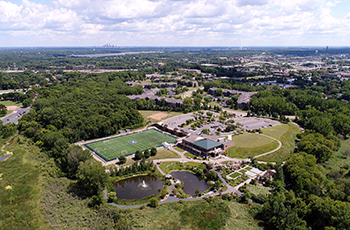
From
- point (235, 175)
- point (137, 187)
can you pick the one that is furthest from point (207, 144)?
point (137, 187)

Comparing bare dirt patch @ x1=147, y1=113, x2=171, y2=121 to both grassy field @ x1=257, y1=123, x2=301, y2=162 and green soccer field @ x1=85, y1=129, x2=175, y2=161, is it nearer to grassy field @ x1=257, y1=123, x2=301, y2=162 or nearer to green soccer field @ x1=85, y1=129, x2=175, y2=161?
green soccer field @ x1=85, y1=129, x2=175, y2=161

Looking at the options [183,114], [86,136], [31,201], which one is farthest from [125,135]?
[31,201]

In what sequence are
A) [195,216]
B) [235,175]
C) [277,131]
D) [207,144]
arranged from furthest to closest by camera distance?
[277,131] → [207,144] → [235,175] → [195,216]

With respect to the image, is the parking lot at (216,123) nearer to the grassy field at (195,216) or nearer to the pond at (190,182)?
the pond at (190,182)

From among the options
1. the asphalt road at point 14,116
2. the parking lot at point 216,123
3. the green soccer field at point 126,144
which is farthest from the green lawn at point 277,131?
the asphalt road at point 14,116

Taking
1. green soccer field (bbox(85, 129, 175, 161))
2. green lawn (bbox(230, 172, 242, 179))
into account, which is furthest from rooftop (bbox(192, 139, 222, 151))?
green lawn (bbox(230, 172, 242, 179))

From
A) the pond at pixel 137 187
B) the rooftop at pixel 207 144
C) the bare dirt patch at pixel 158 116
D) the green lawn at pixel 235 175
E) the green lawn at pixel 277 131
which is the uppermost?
the rooftop at pixel 207 144

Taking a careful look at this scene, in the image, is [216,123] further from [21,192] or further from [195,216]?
[21,192]
